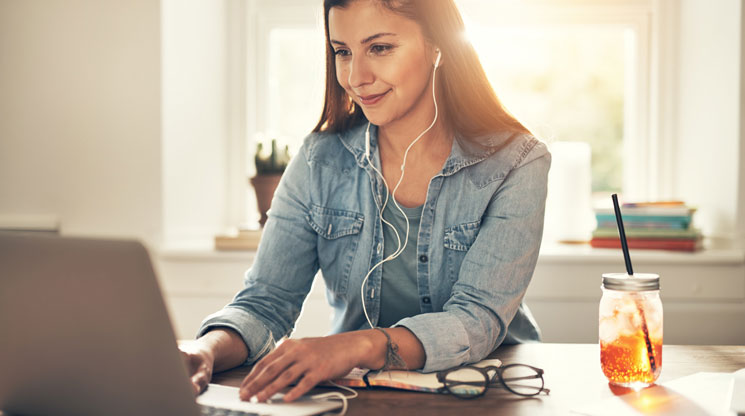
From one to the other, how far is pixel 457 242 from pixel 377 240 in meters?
0.16

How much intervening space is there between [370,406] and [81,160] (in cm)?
172

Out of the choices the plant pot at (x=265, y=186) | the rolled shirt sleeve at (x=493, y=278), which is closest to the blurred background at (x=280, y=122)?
the plant pot at (x=265, y=186)

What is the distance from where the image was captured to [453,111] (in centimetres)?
143

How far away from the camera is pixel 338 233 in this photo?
1.40 meters

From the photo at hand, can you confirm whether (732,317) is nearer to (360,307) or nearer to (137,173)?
(360,307)

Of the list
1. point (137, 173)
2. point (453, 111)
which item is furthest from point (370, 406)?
point (137, 173)

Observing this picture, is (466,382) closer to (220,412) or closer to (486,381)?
(486,381)

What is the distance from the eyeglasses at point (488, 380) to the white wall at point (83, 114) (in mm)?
1479

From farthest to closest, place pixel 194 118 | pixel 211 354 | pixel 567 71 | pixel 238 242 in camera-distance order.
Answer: pixel 567 71
pixel 194 118
pixel 238 242
pixel 211 354

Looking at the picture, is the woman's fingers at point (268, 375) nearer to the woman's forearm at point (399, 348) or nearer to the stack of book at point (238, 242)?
the woman's forearm at point (399, 348)

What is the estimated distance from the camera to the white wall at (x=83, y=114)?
7.27ft

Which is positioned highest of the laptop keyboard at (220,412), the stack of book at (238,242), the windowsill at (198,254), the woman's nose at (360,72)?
the woman's nose at (360,72)

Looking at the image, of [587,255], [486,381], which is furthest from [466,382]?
[587,255]

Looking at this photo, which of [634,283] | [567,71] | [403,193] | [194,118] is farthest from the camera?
[567,71]
